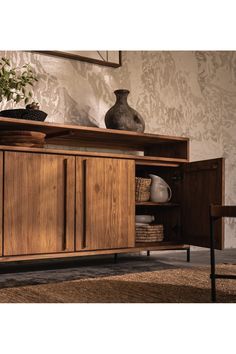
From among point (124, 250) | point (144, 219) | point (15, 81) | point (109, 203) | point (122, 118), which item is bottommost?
point (124, 250)

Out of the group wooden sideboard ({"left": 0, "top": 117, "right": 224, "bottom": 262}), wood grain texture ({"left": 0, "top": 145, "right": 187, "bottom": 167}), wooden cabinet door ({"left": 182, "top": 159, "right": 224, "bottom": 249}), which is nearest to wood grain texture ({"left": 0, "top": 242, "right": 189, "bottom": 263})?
wooden sideboard ({"left": 0, "top": 117, "right": 224, "bottom": 262})

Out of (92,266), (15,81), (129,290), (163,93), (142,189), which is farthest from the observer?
(163,93)

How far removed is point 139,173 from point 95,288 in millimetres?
1242

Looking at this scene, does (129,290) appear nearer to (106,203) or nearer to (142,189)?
(106,203)

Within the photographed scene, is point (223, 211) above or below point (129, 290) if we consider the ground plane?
above

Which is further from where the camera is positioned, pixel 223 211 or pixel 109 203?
pixel 109 203

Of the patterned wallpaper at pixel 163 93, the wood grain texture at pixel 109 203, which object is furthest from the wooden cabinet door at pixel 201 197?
the patterned wallpaper at pixel 163 93

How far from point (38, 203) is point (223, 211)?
3.05ft

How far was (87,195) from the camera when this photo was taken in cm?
229

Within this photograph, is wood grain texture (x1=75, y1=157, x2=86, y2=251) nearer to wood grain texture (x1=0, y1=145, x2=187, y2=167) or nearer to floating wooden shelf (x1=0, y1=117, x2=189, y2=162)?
wood grain texture (x1=0, y1=145, x2=187, y2=167)

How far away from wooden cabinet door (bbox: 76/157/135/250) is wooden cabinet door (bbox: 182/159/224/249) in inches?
14.9

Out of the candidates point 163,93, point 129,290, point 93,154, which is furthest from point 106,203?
point 163,93

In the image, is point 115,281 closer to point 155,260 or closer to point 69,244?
point 69,244
